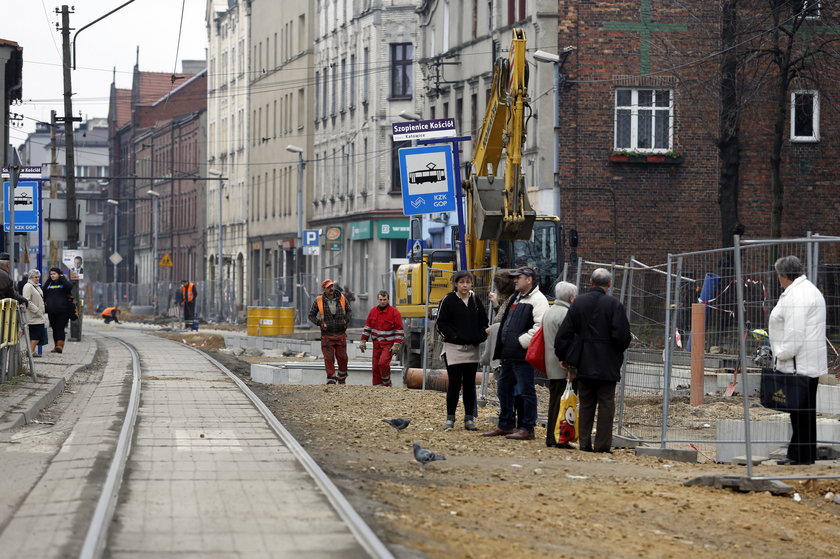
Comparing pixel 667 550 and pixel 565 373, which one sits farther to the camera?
pixel 565 373

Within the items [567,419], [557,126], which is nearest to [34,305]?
[567,419]

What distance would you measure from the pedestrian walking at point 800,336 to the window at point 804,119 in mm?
29298

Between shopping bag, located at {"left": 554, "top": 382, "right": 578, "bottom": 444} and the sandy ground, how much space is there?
19 centimetres

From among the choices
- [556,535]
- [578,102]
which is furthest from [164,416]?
[578,102]

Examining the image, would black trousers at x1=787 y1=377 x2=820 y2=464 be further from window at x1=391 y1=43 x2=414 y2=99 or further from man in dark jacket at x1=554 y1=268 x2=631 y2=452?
window at x1=391 y1=43 x2=414 y2=99

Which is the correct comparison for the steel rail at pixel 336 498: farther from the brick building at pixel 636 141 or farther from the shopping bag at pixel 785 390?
the brick building at pixel 636 141

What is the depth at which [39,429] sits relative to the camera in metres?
16.3

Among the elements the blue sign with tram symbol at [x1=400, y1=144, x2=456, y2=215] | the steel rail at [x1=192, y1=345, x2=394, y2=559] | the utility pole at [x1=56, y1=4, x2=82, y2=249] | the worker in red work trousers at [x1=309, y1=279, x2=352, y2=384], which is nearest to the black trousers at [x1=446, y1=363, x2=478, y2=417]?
the steel rail at [x1=192, y1=345, x2=394, y2=559]

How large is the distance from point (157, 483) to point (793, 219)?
32.3 metres

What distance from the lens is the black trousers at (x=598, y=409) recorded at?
47.4 ft

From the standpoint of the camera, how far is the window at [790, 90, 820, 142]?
4094 cm

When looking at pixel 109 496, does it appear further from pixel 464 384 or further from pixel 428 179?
pixel 428 179

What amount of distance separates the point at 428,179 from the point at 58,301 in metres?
8.61

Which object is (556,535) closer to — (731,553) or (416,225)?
(731,553)
